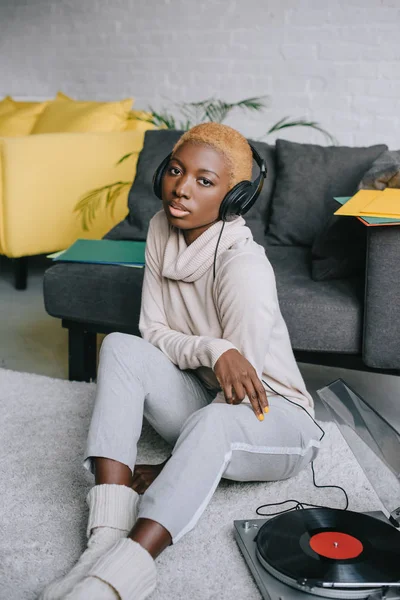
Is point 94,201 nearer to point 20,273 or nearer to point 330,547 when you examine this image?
point 20,273

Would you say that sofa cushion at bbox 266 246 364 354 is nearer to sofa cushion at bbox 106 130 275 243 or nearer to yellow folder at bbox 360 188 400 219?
yellow folder at bbox 360 188 400 219

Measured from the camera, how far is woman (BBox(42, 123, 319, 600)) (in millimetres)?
1229

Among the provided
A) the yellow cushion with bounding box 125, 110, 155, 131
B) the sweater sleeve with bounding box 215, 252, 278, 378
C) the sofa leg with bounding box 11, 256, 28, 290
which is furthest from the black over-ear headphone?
the yellow cushion with bounding box 125, 110, 155, 131

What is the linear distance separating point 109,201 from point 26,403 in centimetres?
123

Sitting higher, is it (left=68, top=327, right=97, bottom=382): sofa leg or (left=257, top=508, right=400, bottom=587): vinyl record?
(left=257, top=508, right=400, bottom=587): vinyl record

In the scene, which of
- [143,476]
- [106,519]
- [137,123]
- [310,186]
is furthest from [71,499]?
[137,123]

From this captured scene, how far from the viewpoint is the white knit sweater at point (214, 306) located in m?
1.41

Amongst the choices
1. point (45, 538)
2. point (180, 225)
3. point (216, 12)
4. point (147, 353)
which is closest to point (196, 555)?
point (45, 538)

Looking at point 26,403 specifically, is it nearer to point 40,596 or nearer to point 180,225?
point 180,225

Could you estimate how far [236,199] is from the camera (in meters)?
1.46

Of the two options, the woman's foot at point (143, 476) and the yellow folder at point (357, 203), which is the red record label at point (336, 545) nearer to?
the woman's foot at point (143, 476)

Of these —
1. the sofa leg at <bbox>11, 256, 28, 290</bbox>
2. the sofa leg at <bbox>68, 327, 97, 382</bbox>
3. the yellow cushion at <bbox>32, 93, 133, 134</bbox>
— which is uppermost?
the yellow cushion at <bbox>32, 93, 133, 134</bbox>

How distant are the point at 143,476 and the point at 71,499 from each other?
0.54 ft

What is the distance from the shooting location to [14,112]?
4.02m
